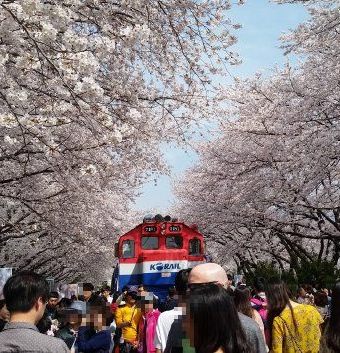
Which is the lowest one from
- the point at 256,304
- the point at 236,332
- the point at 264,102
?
the point at 236,332

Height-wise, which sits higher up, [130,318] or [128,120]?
[128,120]

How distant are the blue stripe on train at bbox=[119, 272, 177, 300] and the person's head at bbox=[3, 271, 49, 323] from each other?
37.0 ft

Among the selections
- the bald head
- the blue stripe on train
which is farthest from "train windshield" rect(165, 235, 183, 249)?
the bald head

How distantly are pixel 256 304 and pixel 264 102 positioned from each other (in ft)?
39.7

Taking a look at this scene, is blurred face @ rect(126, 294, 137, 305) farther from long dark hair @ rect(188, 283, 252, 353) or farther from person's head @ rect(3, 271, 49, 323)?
long dark hair @ rect(188, 283, 252, 353)

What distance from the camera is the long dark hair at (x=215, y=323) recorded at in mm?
2787

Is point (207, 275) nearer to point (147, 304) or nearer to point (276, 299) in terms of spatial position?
point (276, 299)

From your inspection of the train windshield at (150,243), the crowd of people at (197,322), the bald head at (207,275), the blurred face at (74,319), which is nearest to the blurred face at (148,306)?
the crowd of people at (197,322)

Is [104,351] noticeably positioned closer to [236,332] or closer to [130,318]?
[236,332]

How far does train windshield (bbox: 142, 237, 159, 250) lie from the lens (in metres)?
15.6

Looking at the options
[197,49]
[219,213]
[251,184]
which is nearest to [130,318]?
[197,49]

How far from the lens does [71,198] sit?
686 inches

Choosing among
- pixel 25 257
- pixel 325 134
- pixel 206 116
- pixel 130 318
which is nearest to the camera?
pixel 130 318

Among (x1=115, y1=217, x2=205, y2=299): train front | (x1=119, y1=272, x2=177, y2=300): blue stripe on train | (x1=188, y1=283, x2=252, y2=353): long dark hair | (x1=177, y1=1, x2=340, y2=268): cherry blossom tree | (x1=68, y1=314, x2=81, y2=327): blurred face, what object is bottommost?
(x1=188, y1=283, x2=252, y2=353): long dark hair
